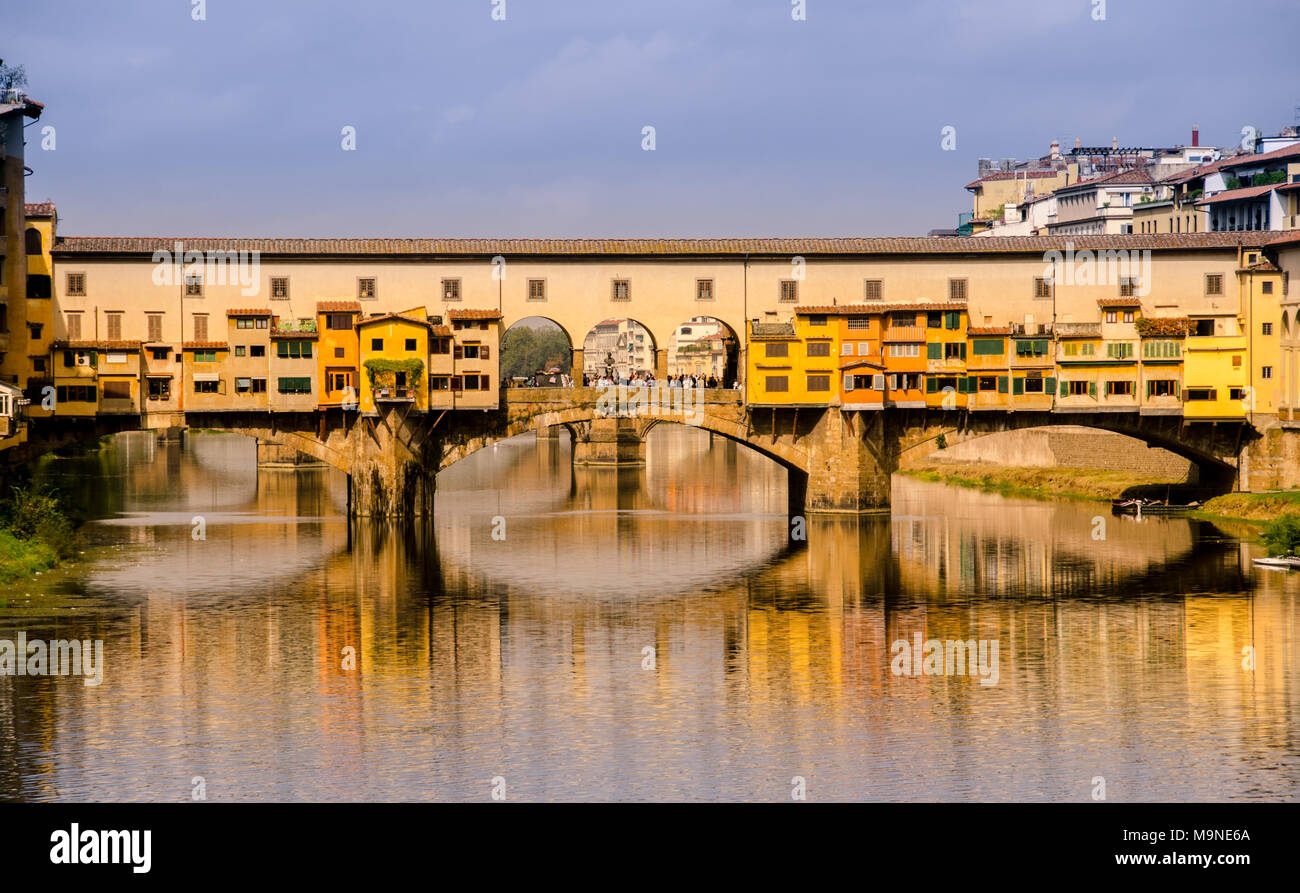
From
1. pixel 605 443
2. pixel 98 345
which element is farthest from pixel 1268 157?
pixel 98 345

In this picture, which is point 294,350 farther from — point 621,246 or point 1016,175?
point 1016,175

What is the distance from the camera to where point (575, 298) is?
60.1 m

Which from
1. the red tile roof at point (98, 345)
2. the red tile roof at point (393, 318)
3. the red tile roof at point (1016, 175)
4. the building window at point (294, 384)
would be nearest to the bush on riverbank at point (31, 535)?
the red tile roof at point (98, 345)

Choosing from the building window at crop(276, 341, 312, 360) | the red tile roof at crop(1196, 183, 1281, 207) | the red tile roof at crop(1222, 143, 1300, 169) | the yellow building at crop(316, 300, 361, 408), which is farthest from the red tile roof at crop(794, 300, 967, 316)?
the red tile roof at crop(1222, 143, 1300, 169)

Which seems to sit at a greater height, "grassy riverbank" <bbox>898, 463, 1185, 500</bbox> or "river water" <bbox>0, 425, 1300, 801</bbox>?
"grassy riverbank" <bbox>898, 463, 1185, 500</bbox>

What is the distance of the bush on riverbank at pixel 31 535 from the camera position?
43125 mm

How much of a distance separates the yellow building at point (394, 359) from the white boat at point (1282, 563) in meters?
27.6

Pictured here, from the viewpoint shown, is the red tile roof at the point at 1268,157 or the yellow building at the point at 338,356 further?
the red tile roof at the point at 1268,157

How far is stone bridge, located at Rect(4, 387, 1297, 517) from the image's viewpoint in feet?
190

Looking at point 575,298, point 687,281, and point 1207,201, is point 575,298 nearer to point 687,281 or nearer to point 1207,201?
point 687,281

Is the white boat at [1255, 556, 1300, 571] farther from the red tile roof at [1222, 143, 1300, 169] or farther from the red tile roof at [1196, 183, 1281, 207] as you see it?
the red tile roof at [1222, 143, 1300, 169]

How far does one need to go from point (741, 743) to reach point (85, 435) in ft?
123

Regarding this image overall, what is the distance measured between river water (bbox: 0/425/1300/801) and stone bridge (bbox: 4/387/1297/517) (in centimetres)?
225

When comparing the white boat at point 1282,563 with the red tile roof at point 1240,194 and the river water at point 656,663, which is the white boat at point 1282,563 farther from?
the red tile roof at point 1240,194
